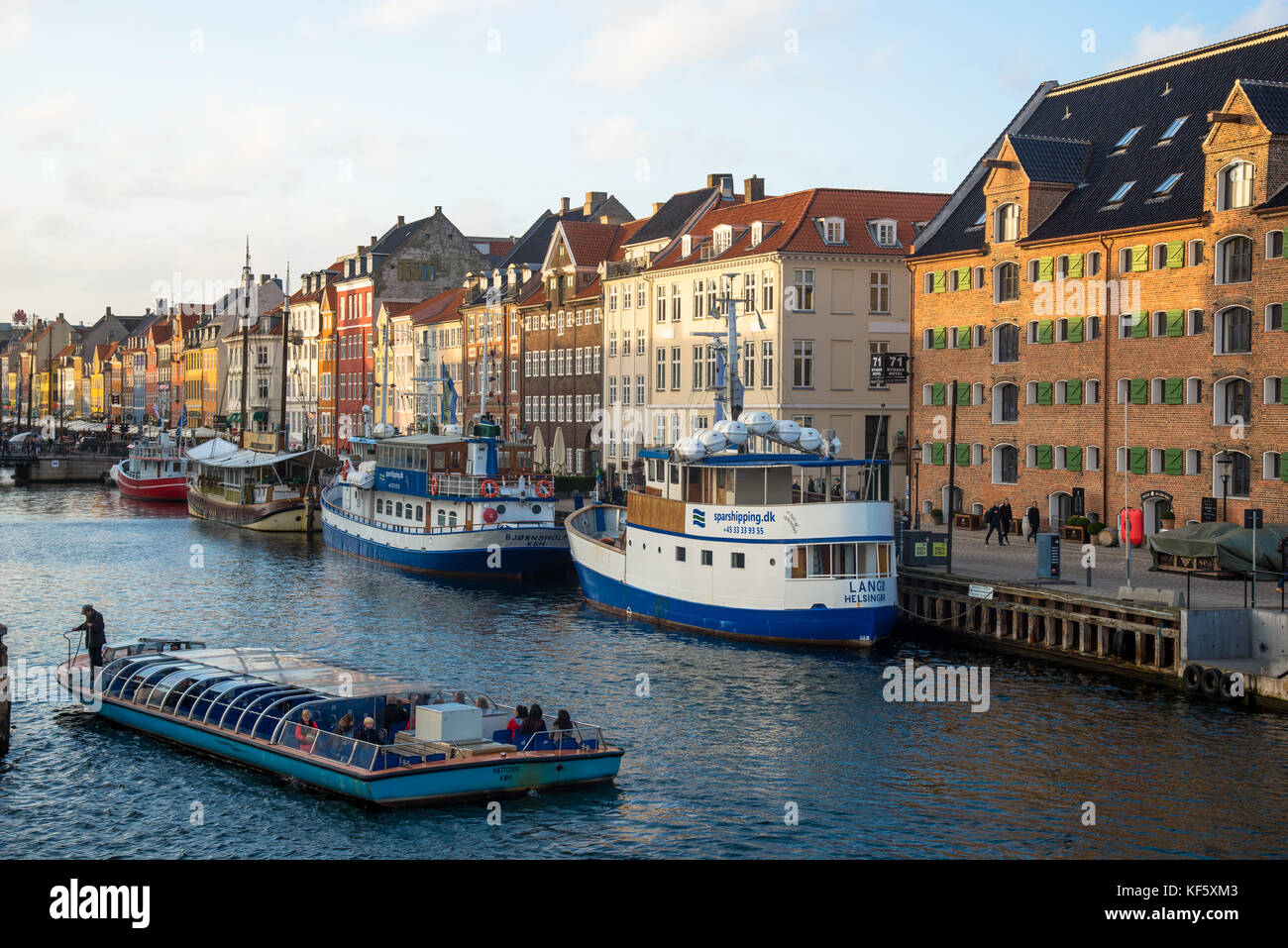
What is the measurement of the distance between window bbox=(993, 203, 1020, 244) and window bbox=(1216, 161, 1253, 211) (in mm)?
11491

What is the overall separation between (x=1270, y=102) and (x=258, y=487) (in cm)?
6288

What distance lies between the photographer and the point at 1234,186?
54.3 meters

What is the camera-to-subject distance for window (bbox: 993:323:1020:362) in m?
65.8

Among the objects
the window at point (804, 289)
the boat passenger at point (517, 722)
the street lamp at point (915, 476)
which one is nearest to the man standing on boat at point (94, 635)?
the boat passenger at point (517, 722)

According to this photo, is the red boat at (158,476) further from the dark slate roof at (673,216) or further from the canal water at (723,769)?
the canal water at (723,769)

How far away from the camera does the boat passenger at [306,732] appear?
30.5 meters

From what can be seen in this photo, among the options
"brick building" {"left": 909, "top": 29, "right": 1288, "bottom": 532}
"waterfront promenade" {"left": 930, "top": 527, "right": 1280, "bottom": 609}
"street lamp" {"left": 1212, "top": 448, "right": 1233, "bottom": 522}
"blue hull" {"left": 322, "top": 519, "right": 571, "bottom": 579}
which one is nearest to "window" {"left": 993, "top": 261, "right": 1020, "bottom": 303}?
"brick building" {"left": 909, "top": 29, "right": 1288, "bottom": 532}

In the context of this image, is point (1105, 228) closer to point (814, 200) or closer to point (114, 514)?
point (814, 200)

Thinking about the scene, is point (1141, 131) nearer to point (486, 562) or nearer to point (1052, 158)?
point (1052, 158)

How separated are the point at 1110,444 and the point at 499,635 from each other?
2556 cm

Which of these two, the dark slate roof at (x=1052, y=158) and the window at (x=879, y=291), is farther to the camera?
the window at (x=879, y=291)

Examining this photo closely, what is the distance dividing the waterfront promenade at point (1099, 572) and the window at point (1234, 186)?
12718mm

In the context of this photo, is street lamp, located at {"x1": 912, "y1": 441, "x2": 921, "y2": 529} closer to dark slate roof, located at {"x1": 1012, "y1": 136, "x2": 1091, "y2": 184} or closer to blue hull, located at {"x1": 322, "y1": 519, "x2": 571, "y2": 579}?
dark slate roof, located at {"x1": 1012, "y1": 136, "x2": 1091, "y2": 184}

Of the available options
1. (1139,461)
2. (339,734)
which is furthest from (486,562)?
(339,734)
